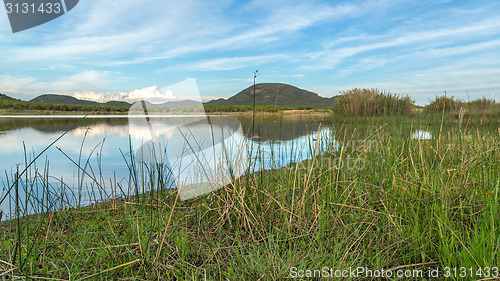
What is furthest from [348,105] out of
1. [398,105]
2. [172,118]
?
[172,118]

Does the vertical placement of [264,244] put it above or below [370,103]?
below

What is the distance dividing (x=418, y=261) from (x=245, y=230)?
0.92m

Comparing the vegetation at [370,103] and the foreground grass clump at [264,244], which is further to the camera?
the vegetation at [370,103]

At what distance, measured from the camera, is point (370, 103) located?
40.9ft

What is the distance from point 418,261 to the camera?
1383 millimetres

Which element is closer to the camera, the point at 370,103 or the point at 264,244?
the point at 264,244

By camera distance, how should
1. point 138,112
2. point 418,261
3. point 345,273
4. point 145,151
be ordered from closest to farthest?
point 345,273, point 418,261, point 138,112, point 145,151

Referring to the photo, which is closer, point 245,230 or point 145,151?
point 245,230

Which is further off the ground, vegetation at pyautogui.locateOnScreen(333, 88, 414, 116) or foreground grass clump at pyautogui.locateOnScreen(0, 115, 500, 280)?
vegetation at pyautogui.locateOnScreen(333, 88, 414, 116)

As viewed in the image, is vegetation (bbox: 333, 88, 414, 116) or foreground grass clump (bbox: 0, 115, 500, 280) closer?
foreground grass clump (bbox: 0, 115, 500, 280)

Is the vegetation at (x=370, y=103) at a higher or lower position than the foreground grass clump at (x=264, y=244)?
higher

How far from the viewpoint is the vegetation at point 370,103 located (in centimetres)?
1237

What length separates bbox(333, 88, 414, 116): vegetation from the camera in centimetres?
1237

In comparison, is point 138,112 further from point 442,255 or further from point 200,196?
point 442,255
